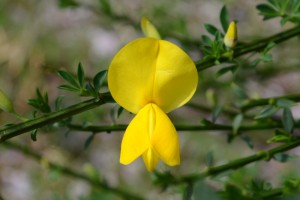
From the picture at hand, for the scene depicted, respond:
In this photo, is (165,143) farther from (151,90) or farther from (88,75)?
(88,75)

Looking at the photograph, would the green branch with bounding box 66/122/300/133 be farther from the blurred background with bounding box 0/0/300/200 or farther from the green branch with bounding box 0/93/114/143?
the blurred background with bounding box 0/0/300/200

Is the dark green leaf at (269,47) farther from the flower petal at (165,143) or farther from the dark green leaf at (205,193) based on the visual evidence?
the dark green leaf at (205,193)

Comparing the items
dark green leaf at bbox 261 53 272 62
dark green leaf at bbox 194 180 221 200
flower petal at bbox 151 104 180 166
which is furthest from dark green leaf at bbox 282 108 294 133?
dark green leaf at bbox 194 180 221 200

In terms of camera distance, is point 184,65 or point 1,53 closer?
point 184,65

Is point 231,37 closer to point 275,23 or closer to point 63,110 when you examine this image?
point 63,110

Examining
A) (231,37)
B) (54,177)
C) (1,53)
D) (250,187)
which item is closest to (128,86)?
(231,37)

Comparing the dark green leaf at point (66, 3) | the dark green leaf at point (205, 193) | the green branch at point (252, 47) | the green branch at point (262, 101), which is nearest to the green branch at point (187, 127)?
the green branch at point (262, 101)
